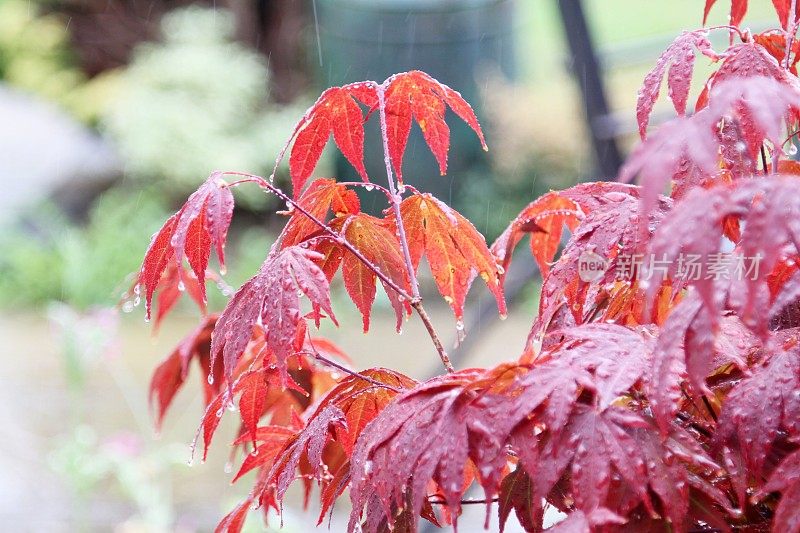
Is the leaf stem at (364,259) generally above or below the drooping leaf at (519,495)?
above

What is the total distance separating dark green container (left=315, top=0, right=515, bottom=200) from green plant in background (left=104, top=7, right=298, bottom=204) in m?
0.86

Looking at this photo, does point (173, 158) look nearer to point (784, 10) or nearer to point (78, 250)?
point (78, 250)

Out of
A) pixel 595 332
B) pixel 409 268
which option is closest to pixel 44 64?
pixel 409 268

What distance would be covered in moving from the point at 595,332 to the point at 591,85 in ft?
3.89

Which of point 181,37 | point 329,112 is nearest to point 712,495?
point 329,112

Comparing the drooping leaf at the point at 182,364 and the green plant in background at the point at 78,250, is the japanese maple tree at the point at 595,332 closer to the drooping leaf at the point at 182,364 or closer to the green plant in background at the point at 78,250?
the drooping leaf at the point at 182,364

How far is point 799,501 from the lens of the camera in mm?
460

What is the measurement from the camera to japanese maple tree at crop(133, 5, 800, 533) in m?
0.45

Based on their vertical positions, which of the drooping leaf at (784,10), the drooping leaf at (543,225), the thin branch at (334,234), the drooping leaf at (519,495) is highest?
the drooping leaf at (784,10)

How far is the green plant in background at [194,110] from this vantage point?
4844mm

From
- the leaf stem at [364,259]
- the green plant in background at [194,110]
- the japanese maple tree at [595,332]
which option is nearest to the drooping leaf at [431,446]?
the japanese maple tree at [595,332]

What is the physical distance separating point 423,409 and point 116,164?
15.8 ft

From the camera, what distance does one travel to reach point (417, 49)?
4.22m

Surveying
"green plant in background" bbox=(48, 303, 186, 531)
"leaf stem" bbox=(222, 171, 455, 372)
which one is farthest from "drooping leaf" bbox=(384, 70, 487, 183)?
"green plant in background" bbox=(48, 303, 186, 531)
